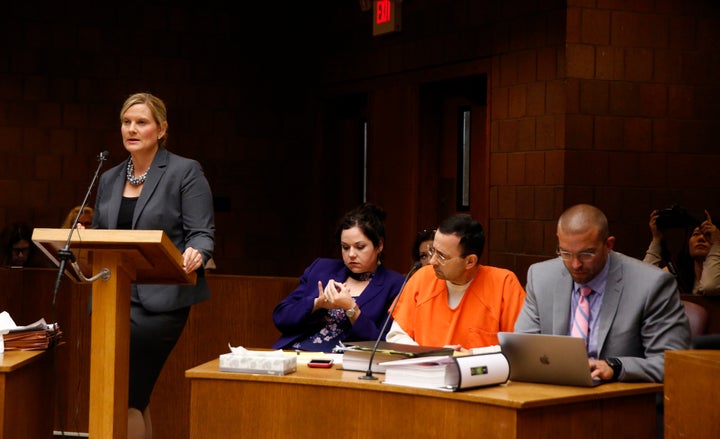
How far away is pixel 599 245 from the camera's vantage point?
333 cm

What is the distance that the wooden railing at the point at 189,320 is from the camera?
5.56m

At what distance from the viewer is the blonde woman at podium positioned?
363 cm

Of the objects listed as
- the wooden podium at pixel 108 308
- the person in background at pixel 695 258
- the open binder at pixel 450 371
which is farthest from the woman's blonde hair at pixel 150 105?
the person in background at pixel 695 258

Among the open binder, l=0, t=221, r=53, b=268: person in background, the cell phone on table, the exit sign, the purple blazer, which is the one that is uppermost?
the exit sign

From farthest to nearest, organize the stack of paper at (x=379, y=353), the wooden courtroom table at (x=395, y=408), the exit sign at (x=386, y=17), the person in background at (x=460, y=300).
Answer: the exit sign at (x=386, y=17) < the person in background at (x=460, y=300) < the stack of paper at (x=379, y=353) < the wooden courtroom table at (x=395, y=408)

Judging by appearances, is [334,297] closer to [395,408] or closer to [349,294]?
[349,294]

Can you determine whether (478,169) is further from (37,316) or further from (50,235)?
(50,235)

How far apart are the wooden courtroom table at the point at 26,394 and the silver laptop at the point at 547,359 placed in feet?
5.07

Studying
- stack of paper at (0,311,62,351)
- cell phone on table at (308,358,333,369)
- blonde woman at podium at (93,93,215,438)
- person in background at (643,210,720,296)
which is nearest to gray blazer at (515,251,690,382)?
cell phone on table at (308,358,333,369)

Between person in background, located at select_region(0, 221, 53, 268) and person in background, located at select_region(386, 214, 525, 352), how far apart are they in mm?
4010

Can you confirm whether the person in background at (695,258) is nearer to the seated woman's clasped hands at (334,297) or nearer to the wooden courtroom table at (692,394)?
the seated woman's clasped hands at (334,297)

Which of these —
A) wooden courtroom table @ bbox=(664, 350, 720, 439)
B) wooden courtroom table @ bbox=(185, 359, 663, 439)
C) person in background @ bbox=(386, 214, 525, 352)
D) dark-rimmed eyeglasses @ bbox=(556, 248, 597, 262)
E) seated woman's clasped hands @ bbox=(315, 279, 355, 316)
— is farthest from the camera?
seated woman's clasped hands @ bbox=(315, 279, 355, 316)

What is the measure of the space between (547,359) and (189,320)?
290 centimetres

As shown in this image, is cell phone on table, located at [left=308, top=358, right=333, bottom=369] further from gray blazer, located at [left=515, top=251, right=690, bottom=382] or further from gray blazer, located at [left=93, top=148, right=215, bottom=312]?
gray blazer, located at [left=515, top=251, right=690, bottom=382]
